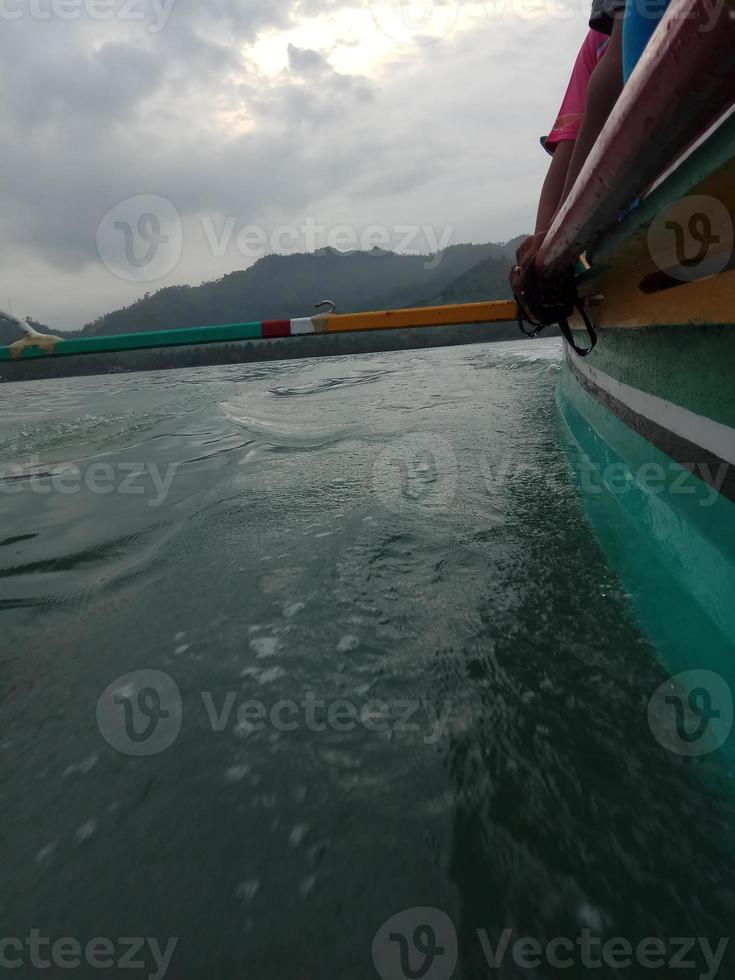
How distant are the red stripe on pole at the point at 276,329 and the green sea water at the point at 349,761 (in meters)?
2.10

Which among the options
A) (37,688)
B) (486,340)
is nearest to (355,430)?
(37,688)

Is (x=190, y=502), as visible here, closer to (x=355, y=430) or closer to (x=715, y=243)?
(x=355, y=430)

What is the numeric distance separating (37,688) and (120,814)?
0.67 metres

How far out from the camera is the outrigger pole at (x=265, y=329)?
3582mm

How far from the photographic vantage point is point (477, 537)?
2406mm

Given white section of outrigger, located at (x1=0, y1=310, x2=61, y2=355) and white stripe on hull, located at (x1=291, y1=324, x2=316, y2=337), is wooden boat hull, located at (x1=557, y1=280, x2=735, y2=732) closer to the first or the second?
white stripe on hull, located at (x1=291, y1=324, x2=316, y2=337)

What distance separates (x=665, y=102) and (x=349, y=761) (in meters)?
1.36

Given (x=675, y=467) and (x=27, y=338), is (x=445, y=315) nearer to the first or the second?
(x=675, y=467)

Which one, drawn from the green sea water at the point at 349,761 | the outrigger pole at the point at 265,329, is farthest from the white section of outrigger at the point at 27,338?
the green sea water at the point at 349,761

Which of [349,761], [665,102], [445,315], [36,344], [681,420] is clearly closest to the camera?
[665,102]

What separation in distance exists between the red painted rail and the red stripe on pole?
3.35 m

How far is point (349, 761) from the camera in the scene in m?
1.24

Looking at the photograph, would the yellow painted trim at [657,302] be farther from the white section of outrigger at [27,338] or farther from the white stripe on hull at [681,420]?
the white section of outrigger at [27,338]

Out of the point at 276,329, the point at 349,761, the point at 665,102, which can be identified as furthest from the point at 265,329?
the point at 665,102
